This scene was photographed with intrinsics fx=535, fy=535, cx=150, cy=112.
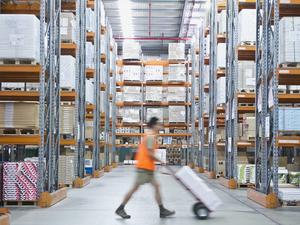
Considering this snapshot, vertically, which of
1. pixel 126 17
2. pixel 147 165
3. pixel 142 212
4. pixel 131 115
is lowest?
pixel 142 212

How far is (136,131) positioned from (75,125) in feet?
43.3

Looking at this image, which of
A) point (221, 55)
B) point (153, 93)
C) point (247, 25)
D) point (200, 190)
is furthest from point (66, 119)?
point (153, 93)

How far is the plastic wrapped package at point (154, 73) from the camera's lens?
2430cm

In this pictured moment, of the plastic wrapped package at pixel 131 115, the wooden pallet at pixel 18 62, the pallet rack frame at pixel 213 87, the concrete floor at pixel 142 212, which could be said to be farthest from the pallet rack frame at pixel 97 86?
A: the plastic wrapped package at pixel 131 115

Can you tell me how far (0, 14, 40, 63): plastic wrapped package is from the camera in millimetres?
8977

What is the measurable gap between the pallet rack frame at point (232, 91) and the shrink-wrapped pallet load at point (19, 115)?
4855 millimetres

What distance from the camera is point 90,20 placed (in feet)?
50.2

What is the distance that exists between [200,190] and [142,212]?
119cm

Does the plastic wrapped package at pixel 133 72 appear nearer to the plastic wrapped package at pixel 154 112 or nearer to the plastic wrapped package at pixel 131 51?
the plastic wrapped package at pixel 131 51

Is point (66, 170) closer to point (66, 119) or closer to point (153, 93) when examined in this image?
point (66, 119)

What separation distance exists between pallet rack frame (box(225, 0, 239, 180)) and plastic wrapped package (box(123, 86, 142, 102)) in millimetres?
11399

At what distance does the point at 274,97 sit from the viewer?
8.86 m

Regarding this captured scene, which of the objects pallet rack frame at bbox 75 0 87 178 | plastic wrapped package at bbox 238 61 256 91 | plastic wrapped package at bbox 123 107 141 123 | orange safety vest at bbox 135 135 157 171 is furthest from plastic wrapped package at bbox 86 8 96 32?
plastic wrapped package at bbox 123 107 141 123

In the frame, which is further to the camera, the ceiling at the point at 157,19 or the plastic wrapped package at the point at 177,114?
the ceiling at the point at 157,19
